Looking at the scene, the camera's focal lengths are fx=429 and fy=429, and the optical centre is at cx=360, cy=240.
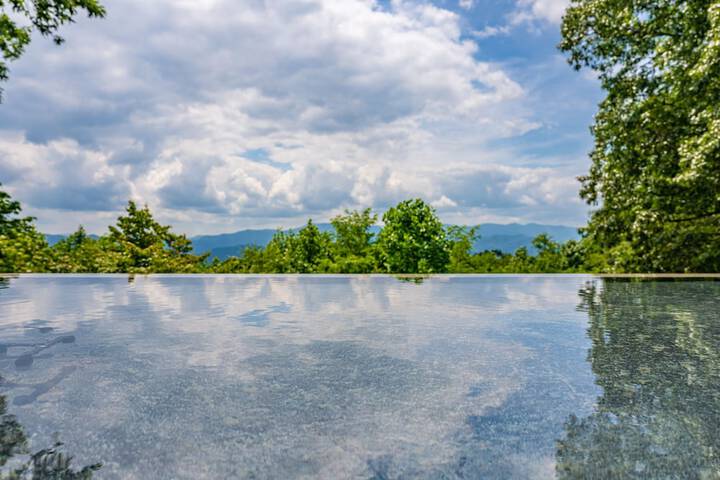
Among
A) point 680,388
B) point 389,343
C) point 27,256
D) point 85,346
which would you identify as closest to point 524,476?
point 680,388

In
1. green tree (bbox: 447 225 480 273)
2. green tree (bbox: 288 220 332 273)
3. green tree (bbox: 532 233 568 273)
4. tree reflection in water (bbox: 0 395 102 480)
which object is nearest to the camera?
tree reflection in water (bbox: 0 395 102 480)

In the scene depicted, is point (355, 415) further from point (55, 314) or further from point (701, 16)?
point (701, 16)

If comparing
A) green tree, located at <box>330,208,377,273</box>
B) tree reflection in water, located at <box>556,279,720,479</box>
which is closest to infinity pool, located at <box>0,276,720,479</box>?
tree reflection in water, located at <box>556,279,720,479</box>

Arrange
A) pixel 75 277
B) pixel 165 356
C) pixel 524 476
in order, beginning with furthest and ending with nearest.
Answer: pixel 75 277
pixel 165 356
pixel 524 476

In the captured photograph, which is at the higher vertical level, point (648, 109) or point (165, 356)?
point (648, 109)

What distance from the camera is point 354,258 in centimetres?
1546

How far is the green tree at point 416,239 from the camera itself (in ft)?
44.6

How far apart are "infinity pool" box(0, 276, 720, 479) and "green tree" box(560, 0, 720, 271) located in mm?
8386

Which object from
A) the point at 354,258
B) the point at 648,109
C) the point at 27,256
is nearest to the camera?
the point at 648,109

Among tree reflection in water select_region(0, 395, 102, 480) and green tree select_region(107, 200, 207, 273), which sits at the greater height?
green tree select_region(107, 200, 207, 273)

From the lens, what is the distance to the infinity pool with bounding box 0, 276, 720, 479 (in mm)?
1589

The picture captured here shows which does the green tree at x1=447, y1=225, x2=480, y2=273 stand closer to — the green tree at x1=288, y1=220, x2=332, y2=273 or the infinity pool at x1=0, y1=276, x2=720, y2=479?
the green tree at x1=288, y1=220, x2=332, y2=273

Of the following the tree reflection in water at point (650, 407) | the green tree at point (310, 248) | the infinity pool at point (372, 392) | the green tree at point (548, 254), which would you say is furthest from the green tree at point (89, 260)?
the green tree at point (548, 254)

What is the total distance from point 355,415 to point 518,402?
839 millimetres
